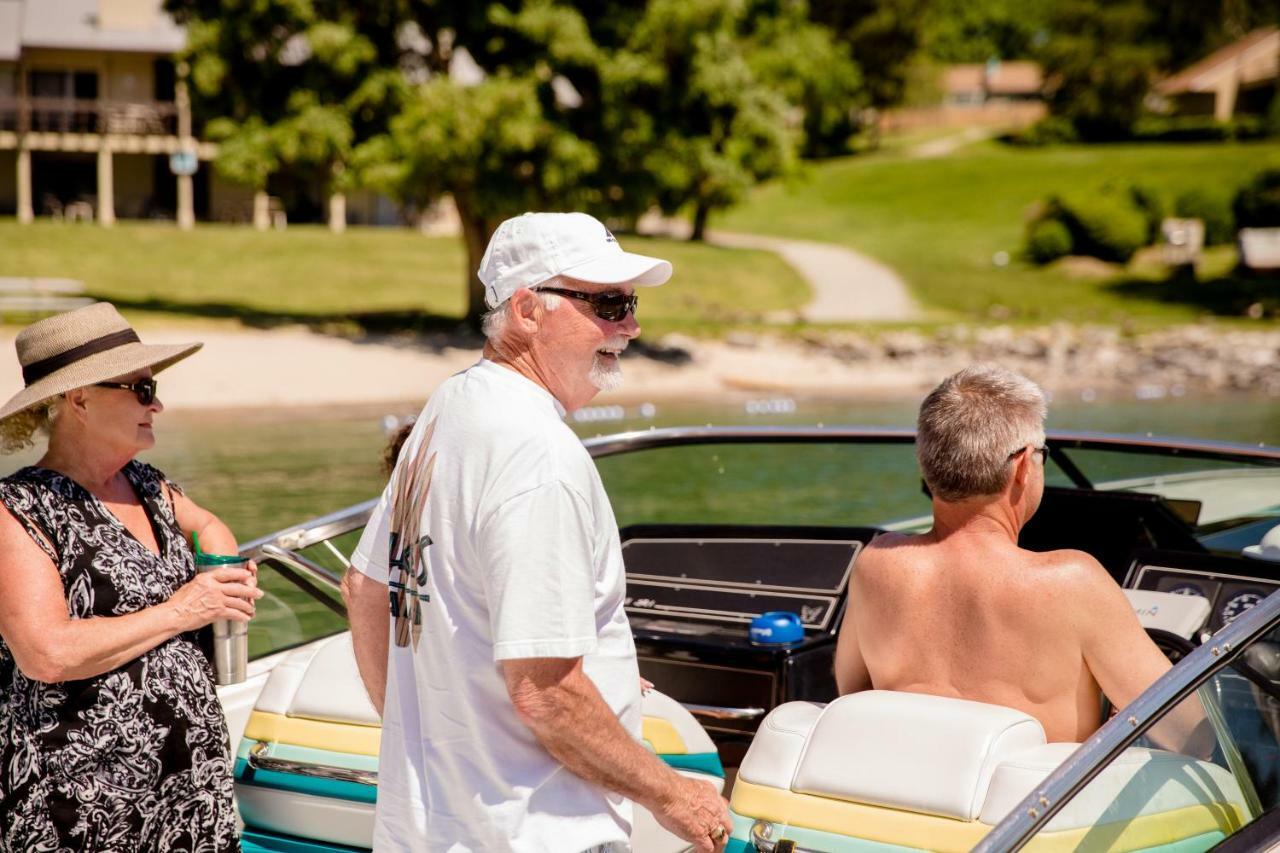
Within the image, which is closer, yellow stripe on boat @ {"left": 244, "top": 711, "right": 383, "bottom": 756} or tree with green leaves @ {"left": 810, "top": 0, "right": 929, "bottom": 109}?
yellow stripe on boat @ {"left": 244, "top": 711, "right": 383, "bottom": 756}

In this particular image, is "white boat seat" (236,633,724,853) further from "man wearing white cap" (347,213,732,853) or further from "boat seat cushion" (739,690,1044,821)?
"man wearing white cap" (347,213,732,853)

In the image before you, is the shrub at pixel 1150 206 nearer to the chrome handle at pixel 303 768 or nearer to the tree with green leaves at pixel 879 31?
the tree with green leaves at pixel 879 31

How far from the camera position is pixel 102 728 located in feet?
9.11

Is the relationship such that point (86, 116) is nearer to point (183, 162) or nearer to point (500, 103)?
point (183, 162)

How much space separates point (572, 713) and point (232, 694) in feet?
6.41

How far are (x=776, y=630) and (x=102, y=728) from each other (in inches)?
72.1

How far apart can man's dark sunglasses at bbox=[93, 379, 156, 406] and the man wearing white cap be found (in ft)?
2.92

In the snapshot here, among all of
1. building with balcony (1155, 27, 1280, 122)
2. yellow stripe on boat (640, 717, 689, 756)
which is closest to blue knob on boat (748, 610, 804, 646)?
yellow stripe on boat (640, 717, 689, 756)

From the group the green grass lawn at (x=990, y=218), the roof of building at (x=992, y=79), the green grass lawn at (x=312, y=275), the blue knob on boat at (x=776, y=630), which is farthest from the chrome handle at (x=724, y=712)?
the roof of building at (x=992, y=79)

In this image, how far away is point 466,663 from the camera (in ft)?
7.02

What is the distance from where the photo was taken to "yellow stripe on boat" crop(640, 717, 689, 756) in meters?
2.92

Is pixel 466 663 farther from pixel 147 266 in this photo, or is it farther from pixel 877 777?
pixel 147 266

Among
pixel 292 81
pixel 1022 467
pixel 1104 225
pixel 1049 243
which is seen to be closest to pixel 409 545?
pixel 1022 467

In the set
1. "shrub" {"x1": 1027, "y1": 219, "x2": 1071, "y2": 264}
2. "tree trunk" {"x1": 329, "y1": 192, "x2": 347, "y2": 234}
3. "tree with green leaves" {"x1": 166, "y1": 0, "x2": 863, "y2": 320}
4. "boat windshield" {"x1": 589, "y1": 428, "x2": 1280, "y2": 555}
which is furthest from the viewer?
"tree trunk" {"x1": 329, "y1": 192, "x2": 347, "y2": 234}
